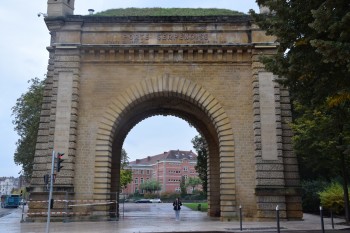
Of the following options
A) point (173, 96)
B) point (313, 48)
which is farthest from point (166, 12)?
point (313, 48)

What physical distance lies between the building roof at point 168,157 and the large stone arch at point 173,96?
103681 millimetres

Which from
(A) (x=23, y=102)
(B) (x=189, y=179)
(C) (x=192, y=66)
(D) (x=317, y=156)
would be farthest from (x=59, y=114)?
(B) (x=189, y=179)

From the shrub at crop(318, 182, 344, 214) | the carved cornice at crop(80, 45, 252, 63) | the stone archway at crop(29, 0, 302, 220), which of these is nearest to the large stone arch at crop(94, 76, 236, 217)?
the stone archway at crop(29, 0, 302, 220)

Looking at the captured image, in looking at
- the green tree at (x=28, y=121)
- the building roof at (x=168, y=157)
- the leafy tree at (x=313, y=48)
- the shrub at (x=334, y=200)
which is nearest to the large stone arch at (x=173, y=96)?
the shrub at (x=334, y=200)

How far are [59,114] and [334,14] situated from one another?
16035mm

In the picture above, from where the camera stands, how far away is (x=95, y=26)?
2389cm

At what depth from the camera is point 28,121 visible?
4066 cm

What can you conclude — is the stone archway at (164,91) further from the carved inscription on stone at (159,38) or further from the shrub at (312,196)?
the shrub at (312,196)

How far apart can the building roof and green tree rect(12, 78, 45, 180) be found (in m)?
85.2

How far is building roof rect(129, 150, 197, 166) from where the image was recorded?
424ft

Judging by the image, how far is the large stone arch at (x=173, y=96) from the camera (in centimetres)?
2234

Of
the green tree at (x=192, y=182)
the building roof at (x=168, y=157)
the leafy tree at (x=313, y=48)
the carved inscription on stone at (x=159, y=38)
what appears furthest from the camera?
the building roof at (x=168, y=157)

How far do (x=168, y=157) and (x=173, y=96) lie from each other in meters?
104

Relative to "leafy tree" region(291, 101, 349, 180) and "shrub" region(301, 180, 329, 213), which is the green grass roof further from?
"shrub" region(301, 180, 329, 213)
